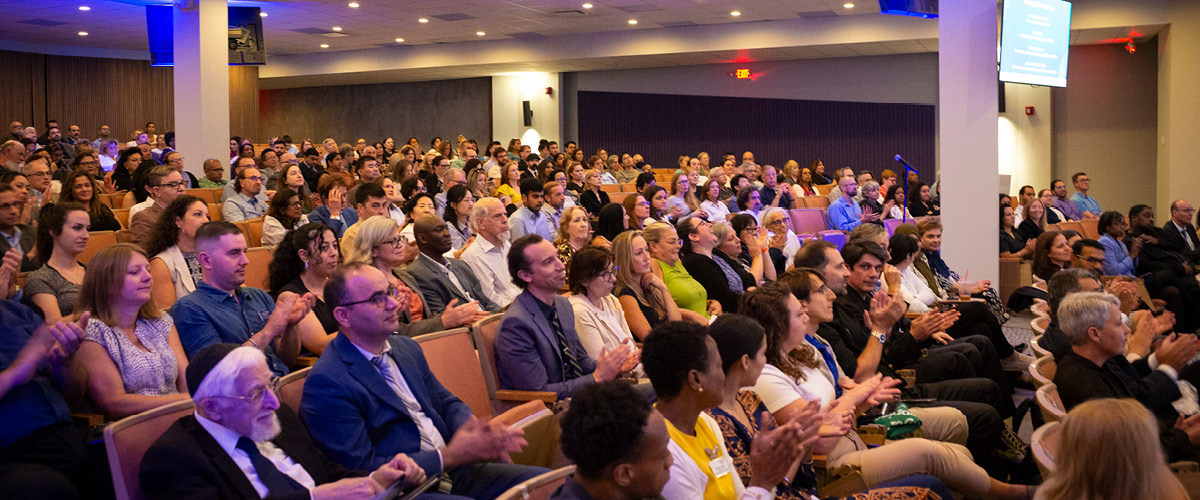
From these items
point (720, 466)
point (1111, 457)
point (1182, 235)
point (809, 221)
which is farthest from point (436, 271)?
point (1182, 235)

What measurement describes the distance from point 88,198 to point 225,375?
13.8 ft

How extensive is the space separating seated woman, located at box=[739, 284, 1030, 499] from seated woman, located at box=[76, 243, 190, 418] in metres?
1.78

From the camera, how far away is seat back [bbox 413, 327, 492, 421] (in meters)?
3.07

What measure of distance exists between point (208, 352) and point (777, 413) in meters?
1.62

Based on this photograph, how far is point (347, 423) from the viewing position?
243 cm

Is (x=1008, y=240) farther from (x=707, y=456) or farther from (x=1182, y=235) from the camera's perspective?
(x=707, y=456)

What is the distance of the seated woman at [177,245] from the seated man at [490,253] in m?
1.49

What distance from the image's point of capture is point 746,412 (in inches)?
103

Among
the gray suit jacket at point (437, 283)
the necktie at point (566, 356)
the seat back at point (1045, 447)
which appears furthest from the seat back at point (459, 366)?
the seat back at point (1045, 447)

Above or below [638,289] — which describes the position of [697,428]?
below

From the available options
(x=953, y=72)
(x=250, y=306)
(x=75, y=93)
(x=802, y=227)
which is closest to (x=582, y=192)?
(x=802, y=227)

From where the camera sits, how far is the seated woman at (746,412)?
242 centimetres

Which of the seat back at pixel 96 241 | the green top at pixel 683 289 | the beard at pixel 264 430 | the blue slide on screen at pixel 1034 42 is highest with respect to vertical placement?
the blue slide on screen at pixel 1034 42

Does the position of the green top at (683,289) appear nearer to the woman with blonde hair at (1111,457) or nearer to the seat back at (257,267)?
the seat back at (257,267)
